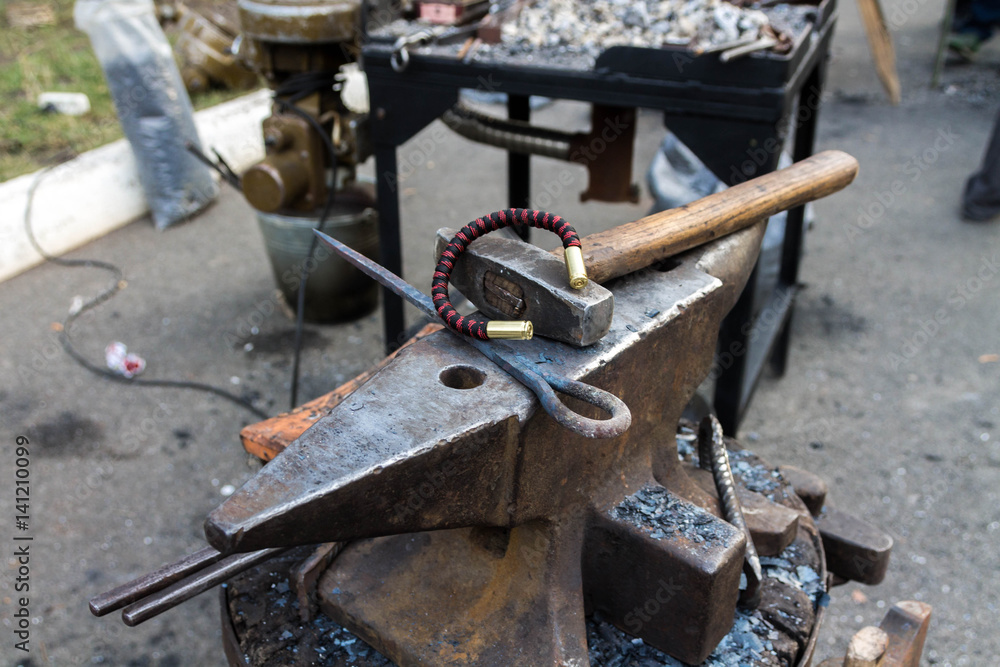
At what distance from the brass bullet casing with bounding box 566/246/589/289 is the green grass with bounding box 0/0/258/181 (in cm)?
446

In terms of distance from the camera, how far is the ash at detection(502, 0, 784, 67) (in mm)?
2191

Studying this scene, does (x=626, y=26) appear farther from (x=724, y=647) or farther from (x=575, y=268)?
(x=724, y=647)

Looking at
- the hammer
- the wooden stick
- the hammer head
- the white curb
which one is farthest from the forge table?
the wooden stick

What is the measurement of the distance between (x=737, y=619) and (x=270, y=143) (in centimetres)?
263

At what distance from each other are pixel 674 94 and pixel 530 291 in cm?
122

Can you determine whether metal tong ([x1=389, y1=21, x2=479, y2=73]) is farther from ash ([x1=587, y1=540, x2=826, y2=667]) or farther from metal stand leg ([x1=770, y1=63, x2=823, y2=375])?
ash ([x1=587, y1=540, x2=826, y2=667])

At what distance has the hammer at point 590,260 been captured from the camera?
110 cm

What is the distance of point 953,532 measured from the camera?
2742mm

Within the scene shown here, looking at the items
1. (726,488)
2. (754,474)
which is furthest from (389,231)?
(726,488)

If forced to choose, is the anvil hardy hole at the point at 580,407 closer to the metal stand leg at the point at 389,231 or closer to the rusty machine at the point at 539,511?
the rusty machine at the point at 539,511

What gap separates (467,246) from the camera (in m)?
1.17

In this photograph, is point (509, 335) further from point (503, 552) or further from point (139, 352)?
point (139, 352)

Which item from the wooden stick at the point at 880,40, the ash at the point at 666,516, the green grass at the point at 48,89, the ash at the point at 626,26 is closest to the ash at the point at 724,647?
the ash at the point at 666,516

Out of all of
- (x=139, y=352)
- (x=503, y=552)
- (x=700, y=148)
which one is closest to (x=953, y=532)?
(x=700, y=148)
